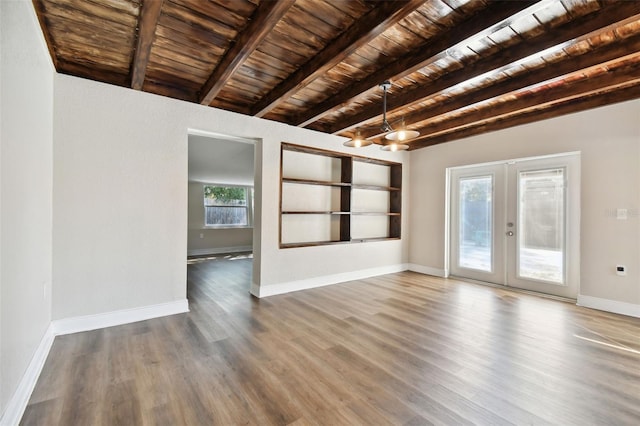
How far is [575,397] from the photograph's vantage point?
1.92 m

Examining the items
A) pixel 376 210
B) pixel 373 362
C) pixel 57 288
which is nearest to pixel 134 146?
pixel 57 288

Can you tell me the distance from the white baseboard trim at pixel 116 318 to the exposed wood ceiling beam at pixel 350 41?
2.85m

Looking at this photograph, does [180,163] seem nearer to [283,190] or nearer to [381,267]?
[283,190]

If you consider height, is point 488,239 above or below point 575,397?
above

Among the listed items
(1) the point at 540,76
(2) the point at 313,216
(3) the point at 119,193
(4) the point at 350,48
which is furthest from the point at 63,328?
(1) the point at 540,76

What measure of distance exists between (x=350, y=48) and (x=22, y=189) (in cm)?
257

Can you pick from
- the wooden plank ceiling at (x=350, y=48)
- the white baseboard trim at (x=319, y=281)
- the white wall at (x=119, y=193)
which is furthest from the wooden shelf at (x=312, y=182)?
the white baseboard trim at (x=319, y=281)

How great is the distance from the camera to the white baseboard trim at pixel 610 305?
11.4ft

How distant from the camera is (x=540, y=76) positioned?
9.73 ft

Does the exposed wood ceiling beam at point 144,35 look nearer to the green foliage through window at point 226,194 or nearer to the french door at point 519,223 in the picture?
the french door at point 519,223

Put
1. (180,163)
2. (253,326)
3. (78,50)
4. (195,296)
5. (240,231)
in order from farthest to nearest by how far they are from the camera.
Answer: (240,231), (195,296), (180,163), (253,326), (78,50)

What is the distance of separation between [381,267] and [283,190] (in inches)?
102

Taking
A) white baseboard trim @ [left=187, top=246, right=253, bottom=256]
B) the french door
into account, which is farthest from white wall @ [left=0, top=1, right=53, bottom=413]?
white baseboard trim @ [left=187, top=246, right=253, bottom=256]

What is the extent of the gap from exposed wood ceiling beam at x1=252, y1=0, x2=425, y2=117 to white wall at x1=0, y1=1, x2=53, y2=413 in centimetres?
207
